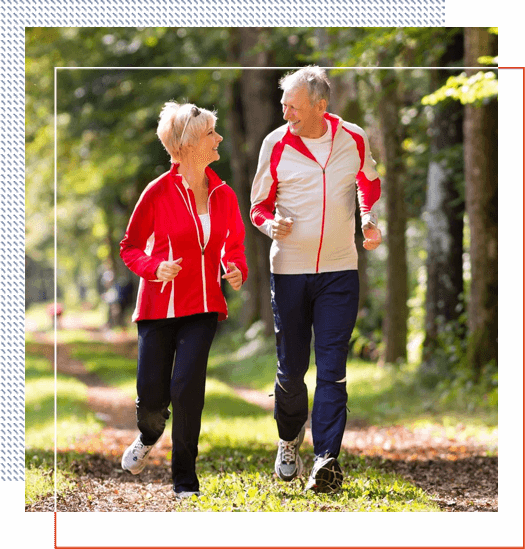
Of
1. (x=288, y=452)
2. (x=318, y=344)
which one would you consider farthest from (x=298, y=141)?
(x=288, y=452)

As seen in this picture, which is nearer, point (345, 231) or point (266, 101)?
point (345, 231)

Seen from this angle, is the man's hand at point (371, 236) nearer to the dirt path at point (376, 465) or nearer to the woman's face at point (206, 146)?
the woman's face at point (206, 146)

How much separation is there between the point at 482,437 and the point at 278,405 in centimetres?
316

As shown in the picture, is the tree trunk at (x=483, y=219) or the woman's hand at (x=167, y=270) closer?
the woman's hand at (x=167, y=270)

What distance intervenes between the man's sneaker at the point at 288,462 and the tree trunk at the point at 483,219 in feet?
14.1

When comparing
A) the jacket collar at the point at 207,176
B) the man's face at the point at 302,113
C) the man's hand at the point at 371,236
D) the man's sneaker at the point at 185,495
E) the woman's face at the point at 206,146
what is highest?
the man's face at the point at 302,113

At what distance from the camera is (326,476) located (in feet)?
17.4

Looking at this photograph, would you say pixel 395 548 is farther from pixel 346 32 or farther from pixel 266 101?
pixel 266 101

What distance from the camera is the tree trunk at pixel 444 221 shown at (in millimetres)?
11086

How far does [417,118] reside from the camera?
1260cm

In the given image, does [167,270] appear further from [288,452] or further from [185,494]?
[288,452]

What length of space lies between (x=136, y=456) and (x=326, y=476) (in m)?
1.19

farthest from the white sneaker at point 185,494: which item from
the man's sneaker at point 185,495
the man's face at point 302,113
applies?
the man's face at point 302,113

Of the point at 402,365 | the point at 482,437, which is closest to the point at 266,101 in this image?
the point at 402,365
